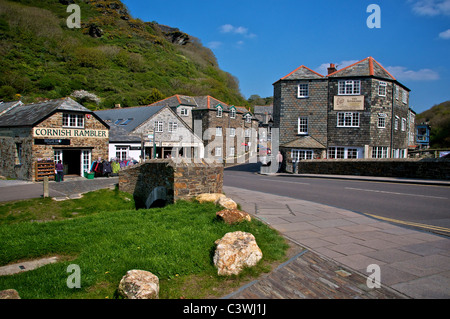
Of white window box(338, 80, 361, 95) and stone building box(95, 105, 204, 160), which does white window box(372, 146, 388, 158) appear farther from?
stone building box(95, 105, 204, 160)

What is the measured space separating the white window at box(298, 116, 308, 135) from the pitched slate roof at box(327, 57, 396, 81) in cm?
486

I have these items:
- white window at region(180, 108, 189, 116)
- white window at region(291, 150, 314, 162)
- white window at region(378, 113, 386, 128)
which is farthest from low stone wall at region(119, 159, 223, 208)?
white window at region(180, 108, 189, 116)

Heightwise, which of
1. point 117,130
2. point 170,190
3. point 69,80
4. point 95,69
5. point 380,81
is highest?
point 95,69

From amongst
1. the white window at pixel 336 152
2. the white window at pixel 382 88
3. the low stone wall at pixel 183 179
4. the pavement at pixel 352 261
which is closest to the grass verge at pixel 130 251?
the pavement at pixel 352 261

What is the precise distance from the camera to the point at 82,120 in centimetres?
2491

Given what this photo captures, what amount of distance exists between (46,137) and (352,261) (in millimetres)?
23132

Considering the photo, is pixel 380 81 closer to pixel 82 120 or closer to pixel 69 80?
pixel 82 120

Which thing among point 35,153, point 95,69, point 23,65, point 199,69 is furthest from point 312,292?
Answer: point 199,69

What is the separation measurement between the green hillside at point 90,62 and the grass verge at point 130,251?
45631mm

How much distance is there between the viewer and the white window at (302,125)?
32.1 metres

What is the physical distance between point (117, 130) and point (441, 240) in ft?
96.1

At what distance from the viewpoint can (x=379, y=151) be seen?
30.9 meters

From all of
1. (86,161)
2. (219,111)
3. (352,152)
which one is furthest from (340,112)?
(86,161)

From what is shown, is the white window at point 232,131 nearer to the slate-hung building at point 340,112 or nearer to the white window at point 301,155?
the slate-hung building at point 340,112
